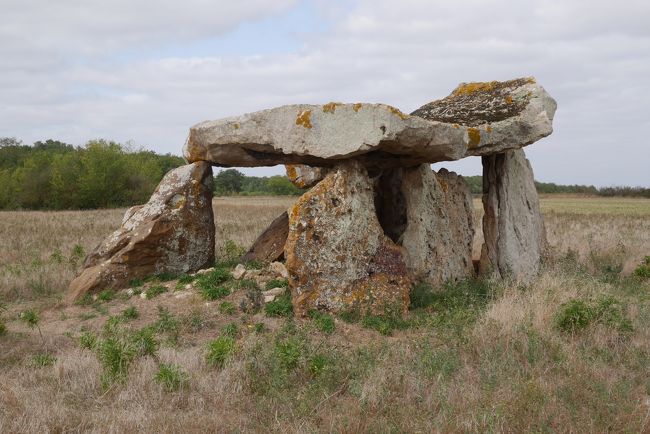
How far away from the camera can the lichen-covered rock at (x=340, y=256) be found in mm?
9352

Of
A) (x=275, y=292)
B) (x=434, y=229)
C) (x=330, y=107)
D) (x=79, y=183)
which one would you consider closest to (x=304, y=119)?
(x=330, y=107)

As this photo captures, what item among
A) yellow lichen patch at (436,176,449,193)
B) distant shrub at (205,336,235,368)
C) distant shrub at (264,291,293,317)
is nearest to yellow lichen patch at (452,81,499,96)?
yellow lichen patch at (436,176,449,193)

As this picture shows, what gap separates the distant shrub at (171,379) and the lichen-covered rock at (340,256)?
3.18 m

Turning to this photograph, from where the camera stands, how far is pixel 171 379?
611cm

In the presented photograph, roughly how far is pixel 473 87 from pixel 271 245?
5.78 m

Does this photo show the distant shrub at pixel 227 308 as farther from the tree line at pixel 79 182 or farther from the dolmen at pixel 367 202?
the tree line at pixel 79 182

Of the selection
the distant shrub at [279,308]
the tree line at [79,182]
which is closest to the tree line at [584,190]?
the tree line at [79,182]

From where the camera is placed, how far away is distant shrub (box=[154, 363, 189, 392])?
19.9 ft

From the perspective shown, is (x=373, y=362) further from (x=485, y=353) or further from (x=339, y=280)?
(x=339, y=280)

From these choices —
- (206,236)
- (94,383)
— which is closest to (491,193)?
(206,236)

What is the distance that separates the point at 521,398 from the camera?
17.9ft

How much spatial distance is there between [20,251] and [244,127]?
8.34 m

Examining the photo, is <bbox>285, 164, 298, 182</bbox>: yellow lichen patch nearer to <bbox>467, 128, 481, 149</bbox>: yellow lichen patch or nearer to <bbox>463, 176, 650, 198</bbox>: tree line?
<bbox>467, 128, 481, 149</bbox>: yellow lichen patch

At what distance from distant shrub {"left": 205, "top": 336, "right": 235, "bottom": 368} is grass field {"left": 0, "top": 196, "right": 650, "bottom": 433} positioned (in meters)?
0.02
